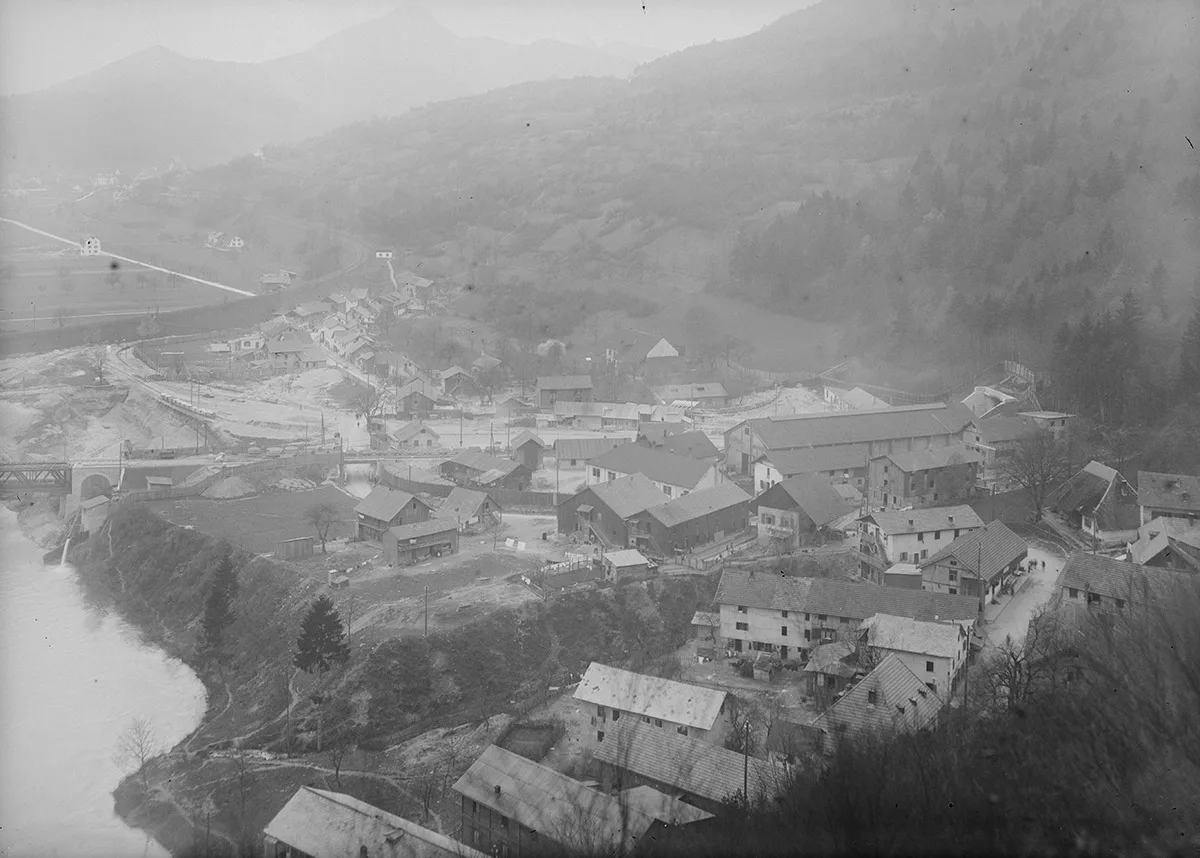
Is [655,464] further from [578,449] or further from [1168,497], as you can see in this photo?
[1168,497]

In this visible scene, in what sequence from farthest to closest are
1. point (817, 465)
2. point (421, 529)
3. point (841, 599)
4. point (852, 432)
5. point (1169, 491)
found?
1. point (852, 432)
2. point (817, 465)
3. point (421, 529)
4. point (1169, 491)
5. point (841, 599)

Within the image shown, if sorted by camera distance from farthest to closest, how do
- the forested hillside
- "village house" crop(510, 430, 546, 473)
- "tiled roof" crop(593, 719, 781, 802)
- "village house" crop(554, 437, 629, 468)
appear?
the forested hillside, "village house" crop(554, 437, 629, 468), "village house" crop(510, 430, 546, 473), "tiled roof" crop(593, 719, 781, 802)

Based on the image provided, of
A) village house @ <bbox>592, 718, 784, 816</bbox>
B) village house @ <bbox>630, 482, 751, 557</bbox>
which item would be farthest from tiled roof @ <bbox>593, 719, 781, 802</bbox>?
village house @ <bbox>630, 482, 751, 557</bbox>

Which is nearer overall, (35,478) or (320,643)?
(320,643)

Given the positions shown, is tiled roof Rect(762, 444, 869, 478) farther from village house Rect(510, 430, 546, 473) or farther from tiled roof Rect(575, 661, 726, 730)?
tiled roof Rect(575, 661, 726, 730)

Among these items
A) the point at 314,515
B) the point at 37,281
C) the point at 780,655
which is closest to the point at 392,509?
the point at 314,515

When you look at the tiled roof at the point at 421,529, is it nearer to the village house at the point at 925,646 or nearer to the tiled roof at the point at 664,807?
the village house at the point at 925,646

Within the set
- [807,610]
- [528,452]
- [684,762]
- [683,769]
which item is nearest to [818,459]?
[528,452]
